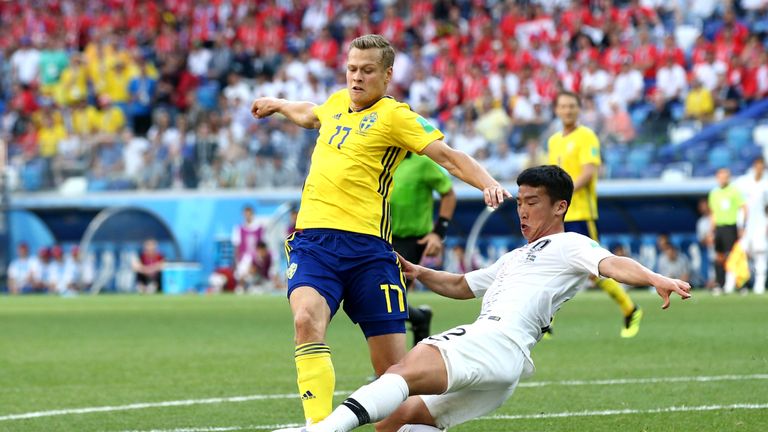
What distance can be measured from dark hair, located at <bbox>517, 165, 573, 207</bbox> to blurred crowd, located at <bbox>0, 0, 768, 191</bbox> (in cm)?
1715

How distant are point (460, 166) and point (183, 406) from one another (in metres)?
3.13

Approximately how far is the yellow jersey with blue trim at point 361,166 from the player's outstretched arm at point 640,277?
1.38m

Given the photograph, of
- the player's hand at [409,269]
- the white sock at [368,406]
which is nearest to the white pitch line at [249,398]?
the player's hand at [409,269]

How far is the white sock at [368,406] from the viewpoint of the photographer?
221 inches

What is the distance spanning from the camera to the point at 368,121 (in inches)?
274

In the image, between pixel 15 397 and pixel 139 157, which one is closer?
pixel 15 397

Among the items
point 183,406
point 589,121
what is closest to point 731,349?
point 183,406

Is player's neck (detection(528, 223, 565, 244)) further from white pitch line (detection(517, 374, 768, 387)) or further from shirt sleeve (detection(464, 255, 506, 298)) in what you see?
white pitch line (detection(517, 374, 768, 387))

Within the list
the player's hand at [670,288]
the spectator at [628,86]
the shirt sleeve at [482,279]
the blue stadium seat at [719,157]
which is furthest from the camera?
the spectator at [628,86]

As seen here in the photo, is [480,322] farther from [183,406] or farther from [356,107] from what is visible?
[183,406]

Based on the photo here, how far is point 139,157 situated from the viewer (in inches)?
1128

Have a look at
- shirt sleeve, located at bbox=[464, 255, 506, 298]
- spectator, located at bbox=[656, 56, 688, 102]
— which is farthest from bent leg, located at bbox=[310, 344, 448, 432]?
spectator, located at bbox=[656, 56, 688, 102]

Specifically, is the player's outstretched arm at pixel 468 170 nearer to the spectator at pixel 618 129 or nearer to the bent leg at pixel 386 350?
the bent leg at pixel 386 350

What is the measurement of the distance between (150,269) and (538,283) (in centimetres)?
2420
